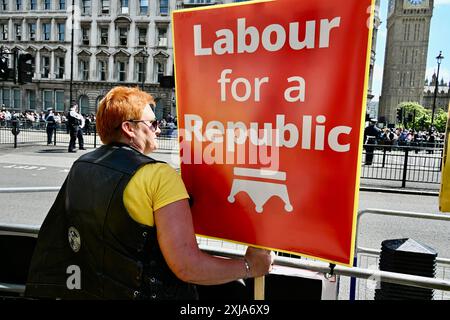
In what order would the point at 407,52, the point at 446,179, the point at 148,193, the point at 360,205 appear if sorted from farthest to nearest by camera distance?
the point at 407,52 → the point at 360,205 → the point at 446,179 → the point at 148,193

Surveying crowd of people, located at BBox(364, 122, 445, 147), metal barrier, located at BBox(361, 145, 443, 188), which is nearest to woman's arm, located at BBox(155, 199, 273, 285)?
metal barrier, located at BBox(361, 145, 443, 188)

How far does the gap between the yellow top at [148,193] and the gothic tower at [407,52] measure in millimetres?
107709

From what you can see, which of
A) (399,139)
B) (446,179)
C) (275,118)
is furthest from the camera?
(399,139)

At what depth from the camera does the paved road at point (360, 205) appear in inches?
251

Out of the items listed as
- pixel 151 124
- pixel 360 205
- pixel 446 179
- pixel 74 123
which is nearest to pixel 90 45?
pixel 74 123

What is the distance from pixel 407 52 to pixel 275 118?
378ft

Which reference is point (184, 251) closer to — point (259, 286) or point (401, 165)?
point (259, 286)

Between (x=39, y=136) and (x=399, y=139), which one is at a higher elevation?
(x=399, y=139)

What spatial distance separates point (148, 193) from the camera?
1.37 meters

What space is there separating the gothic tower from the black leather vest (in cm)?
10768

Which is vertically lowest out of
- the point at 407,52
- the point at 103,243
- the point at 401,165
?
the point at 401,165

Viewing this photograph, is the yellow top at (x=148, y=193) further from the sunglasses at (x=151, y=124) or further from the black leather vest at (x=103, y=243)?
the sunglasses at (x=151, y=124)

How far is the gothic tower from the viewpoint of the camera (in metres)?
101

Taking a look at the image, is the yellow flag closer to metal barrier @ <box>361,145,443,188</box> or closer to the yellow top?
the yellow top
